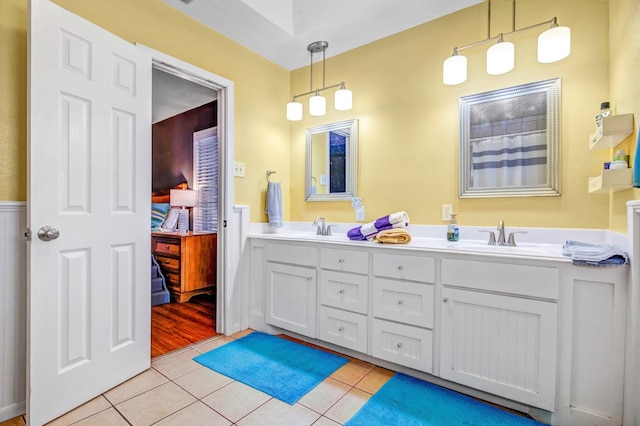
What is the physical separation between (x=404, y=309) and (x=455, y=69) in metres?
1.58

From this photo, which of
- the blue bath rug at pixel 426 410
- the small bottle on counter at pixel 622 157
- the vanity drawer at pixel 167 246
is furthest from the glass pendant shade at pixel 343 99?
the vanity drawer at pixel 167 246

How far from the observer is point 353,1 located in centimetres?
219

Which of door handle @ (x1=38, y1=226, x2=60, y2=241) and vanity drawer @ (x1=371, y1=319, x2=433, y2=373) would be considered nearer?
door handle @ (x1=38, y1=226, x2=60, y2=241)

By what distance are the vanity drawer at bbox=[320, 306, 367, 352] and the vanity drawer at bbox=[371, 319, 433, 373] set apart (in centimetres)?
9

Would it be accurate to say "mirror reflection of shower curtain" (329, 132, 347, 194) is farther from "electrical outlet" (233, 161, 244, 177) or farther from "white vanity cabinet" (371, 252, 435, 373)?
"white vanity cabinet" (371, 252, 435, 373)

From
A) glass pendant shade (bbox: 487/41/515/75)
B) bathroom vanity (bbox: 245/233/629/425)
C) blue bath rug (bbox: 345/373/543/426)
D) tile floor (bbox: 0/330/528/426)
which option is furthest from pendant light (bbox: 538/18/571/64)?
tile floor (bbox: 0/330/528/426)

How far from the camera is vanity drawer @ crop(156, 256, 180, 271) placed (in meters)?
3.42

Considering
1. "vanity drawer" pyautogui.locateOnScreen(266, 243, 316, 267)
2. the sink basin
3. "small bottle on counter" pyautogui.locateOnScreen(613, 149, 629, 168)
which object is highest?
"small bottle on counter" pyautogui.locateOnScreen(613, 149, 629, 168)

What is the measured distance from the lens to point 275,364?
6.64 feet

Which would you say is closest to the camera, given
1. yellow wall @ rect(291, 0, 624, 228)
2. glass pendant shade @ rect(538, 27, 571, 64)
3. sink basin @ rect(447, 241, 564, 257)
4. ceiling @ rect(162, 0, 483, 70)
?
sink basin @ rect(447, 241, 564, 257)

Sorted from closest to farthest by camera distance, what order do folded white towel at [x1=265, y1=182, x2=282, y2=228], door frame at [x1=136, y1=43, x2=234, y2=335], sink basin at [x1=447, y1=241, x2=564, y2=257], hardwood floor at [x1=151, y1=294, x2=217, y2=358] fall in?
sink basin at [x1=447, y1=241, x2=564, y2=257], hardwood floor at [x1=151, y1=294, x2=217, y2=358], door frame at [x1=136, y1=43, x2=234, y2=335], folded white towel at [x1=265, y1=182, x2=282, y2=228]

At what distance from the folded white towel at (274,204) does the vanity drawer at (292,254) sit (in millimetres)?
349

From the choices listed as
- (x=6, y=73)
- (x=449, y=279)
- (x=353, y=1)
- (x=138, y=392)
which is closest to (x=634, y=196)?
(x=449, y=279)

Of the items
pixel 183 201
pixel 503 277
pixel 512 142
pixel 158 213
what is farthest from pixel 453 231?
pixel 158 213
